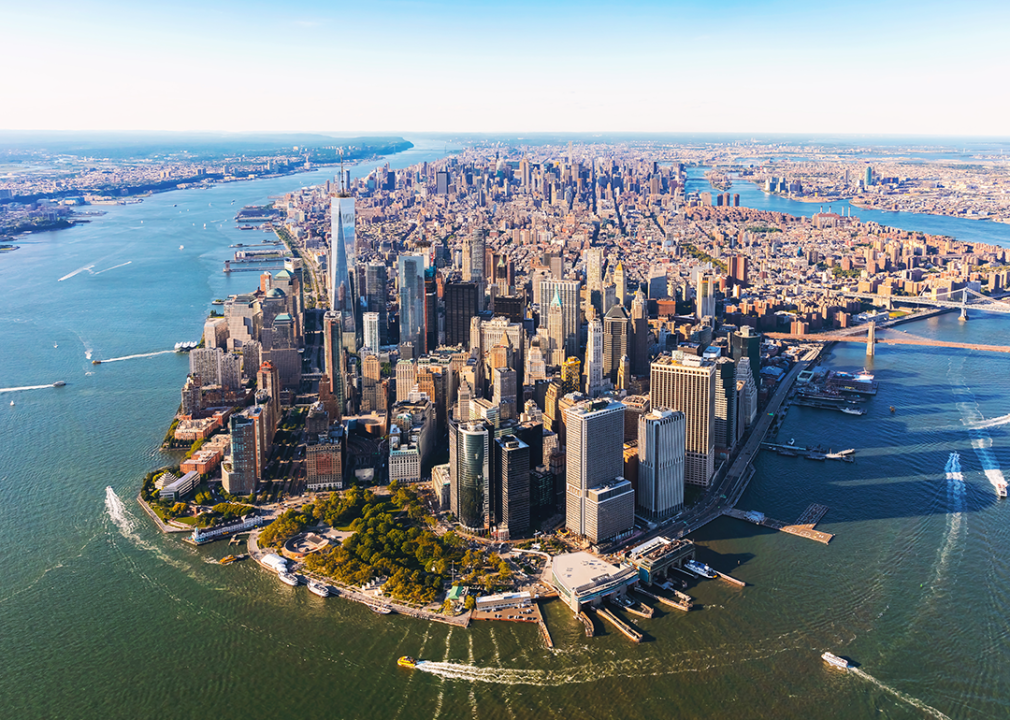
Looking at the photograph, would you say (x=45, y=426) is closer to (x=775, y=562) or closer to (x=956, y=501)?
(x=775, y=562)

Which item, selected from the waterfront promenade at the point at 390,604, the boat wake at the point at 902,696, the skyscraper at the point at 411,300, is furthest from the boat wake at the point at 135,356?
the boat wake at the point at 902,696

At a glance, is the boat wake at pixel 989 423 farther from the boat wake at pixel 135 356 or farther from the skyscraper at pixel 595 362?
the boat wake at pixel 135 356

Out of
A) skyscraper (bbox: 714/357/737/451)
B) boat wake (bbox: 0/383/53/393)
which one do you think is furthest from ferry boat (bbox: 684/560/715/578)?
boat wake (bbox: 0/383/53/393)

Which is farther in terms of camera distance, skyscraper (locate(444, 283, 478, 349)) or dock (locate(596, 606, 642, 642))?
skyscraper (locate(444, 283, 478, 349))

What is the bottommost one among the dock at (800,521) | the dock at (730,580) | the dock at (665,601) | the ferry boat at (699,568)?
the dock at (665,601)

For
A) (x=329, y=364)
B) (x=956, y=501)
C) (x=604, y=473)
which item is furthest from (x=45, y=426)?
(x=956, y=501)

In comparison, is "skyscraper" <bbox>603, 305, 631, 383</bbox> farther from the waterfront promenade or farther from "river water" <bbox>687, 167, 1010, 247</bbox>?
"river water" <bbox>687, 167, 1010, 247</bbox>

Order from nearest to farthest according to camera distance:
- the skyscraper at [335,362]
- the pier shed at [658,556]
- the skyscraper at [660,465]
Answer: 1. the pier shed at [658,556]
2. the skyscraper at [660,465]
3. the skyscraper at [335,362]
